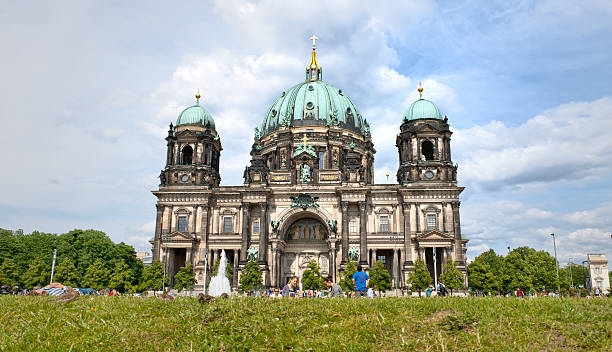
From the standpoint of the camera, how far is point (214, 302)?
17.6 m

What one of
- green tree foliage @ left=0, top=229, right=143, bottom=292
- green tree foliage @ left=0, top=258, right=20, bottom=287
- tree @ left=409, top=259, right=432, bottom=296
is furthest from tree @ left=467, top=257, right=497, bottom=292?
green tree foliage @ left=0, top=258, right=20, bottom=287

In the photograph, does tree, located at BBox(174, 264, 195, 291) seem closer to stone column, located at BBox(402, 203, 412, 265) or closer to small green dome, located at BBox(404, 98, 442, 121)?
stone column, located at BBox(402, 203, 412, 265)

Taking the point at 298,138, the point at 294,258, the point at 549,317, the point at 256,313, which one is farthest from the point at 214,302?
the point at 298,138

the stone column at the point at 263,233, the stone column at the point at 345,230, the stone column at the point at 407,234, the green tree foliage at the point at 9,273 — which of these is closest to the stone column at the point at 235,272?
the stone column at the point at 263,233

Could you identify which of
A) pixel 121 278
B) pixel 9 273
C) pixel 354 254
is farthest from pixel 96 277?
pixel 354 254

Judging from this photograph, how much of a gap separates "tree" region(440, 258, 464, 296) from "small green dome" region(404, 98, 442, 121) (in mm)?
21604

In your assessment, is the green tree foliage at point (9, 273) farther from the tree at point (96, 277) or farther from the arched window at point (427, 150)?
the arched window at point (427, 150)

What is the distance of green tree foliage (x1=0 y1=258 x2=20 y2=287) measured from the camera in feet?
195

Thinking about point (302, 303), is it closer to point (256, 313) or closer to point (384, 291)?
point (256, 313)

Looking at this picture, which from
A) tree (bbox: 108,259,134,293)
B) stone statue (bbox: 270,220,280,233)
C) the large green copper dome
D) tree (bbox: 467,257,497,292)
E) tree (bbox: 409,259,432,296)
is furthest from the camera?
the large green copper dome

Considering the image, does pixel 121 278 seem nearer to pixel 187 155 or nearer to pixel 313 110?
pixel 187 155

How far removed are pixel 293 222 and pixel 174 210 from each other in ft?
55.3

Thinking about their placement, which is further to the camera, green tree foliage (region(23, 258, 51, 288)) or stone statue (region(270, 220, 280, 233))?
stone statue (region(270, 220, 280, 233))

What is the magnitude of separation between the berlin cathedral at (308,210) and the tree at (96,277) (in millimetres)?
6887
